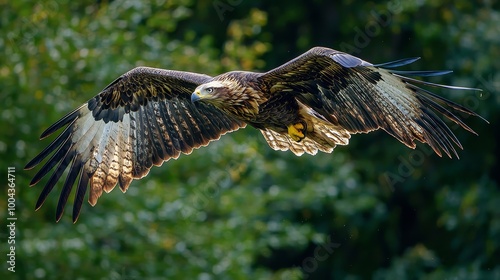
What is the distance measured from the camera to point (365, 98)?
29.4 feet

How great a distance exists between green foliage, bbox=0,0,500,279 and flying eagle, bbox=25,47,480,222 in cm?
268

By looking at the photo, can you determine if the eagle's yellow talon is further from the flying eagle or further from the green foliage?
the green foliage

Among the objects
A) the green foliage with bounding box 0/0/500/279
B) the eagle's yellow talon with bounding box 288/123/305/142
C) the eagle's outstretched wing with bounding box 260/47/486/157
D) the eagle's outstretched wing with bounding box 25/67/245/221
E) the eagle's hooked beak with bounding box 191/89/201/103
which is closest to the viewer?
the eagle's outstretched wing with bounding box 260/47/486/157

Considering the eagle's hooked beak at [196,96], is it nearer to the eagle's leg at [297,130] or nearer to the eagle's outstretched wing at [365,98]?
the eagle's outstretched wing at [365,98]

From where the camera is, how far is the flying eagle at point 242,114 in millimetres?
8781

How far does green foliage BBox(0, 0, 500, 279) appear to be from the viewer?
13125 mm

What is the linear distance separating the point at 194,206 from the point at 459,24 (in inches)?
256

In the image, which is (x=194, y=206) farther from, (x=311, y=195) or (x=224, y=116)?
(x=224, y=116)

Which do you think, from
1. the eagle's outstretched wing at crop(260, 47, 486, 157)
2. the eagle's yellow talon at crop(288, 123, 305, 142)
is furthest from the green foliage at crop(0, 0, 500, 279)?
the eagle's outstretched wing at crop(260, 47, 486, 157)

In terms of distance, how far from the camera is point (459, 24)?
18.3 metres

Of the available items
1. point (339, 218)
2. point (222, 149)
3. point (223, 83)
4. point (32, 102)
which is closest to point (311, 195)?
point (222, 149)

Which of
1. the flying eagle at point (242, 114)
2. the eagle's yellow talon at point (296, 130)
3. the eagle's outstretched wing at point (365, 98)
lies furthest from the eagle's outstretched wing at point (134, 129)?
the eagle's outstretched wing at point (365, 98)

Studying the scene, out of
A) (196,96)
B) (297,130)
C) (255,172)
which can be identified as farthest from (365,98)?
(255,172)

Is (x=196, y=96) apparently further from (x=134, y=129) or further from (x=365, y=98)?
(x=134, y=129)
